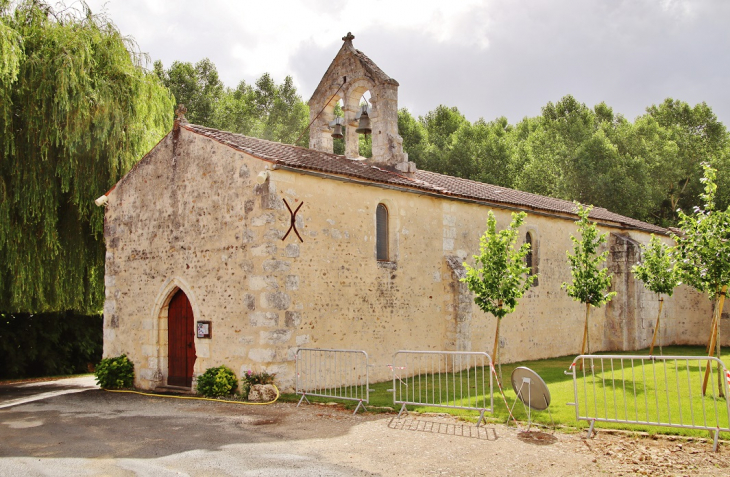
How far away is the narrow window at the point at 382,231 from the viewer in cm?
1474

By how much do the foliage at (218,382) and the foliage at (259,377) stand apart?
1.56 ft

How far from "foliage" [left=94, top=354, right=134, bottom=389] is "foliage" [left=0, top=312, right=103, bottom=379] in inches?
229

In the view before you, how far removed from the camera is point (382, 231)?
48.8 ft

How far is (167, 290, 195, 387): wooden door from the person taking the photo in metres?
14.3

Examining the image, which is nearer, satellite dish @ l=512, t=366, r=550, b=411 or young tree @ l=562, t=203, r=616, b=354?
satellite dish @ l=512, t=366, r=550, b=411

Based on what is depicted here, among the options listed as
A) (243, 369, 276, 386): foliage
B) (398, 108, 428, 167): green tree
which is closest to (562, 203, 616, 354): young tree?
(243, 369, 276, 386): foliage

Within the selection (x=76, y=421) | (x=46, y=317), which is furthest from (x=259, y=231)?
(x=46, y=317)

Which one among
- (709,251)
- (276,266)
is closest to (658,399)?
(709,251)

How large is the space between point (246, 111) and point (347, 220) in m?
30.2

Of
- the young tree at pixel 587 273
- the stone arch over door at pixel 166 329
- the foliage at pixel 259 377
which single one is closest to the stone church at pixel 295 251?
the stone arch over door at pixel 166 329

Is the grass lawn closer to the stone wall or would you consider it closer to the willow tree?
the stone wall

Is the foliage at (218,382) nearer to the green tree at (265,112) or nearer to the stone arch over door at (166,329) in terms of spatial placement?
the stone arch over door at (166,329)

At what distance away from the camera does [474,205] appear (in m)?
17.2

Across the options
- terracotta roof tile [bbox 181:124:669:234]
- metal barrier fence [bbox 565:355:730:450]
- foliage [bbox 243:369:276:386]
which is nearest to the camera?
metal barrier fence [bbox 565:355:730:450]
